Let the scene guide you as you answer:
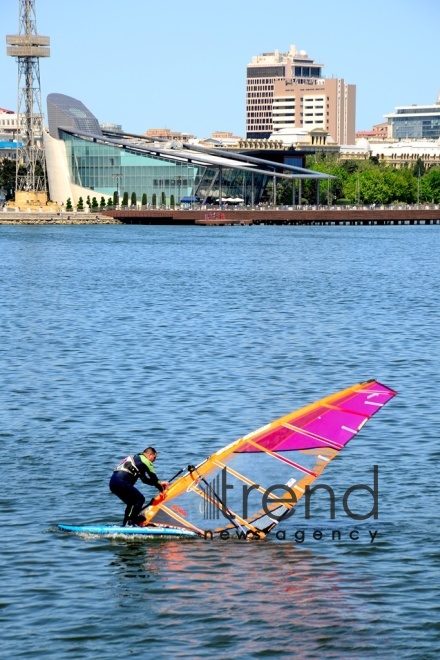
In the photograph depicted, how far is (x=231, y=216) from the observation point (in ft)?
619

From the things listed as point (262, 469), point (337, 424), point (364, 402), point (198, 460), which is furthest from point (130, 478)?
point (198, 460)

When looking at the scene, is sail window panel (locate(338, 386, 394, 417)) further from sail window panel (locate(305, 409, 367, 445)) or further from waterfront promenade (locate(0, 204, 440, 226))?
waterfront promenade (locate(0, 204, 440, 226))

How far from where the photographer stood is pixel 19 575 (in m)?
18.7

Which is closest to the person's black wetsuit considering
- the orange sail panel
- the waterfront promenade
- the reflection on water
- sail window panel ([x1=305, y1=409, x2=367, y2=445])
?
the orange sail panel

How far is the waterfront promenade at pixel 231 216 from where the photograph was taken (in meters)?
188

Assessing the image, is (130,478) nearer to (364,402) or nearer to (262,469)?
(262,469)

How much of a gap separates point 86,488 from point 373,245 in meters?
121

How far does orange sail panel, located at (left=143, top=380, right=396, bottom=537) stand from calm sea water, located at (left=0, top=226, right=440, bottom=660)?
390mm

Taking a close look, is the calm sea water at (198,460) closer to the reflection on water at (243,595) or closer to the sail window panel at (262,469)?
the reflection on water at (243,595)

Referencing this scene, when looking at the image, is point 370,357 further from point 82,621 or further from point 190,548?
point 82,621

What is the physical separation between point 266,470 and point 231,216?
170072 mm

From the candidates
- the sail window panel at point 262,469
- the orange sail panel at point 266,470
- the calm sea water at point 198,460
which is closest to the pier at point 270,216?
the calm sea water at point 198,460

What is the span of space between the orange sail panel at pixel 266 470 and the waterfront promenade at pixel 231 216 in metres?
168

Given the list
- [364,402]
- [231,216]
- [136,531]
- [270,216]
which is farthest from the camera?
[270,216]
